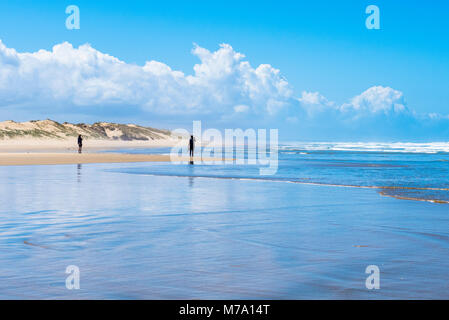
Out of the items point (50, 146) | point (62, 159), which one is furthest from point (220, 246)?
point (50, 146)

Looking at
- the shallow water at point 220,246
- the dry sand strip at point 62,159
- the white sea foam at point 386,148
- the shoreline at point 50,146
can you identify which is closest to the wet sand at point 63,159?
the dry sand strip at point 62,159

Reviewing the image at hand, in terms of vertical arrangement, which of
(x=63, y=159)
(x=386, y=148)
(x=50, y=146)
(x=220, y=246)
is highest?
(x=50, y=146)

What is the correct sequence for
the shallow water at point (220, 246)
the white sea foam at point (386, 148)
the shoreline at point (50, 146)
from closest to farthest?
1. the shallow water at point (220, 246)
2. the shoreline at point (50, 146)
3. the white sea foam at point (386, 148)

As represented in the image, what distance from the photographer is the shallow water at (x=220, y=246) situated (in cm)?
663

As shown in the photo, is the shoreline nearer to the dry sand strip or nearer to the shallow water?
the dry sand strip

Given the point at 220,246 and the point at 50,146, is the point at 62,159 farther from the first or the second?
the point at 50,146

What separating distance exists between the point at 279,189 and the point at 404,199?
16.9 ft

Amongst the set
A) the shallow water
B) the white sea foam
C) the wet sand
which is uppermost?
the white sea foam

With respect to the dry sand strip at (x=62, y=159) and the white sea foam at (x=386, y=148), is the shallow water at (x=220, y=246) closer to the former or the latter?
the dry sand strip at (x=62, y=159)

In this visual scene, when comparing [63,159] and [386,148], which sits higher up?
[386,148]

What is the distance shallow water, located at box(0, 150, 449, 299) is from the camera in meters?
6.63

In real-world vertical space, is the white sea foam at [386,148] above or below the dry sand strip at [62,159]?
above

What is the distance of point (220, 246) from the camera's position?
366 inches

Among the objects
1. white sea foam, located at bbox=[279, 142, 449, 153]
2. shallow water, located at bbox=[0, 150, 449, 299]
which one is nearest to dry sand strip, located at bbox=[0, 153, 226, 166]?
shallow water, located at bbox=[0, 150, 449, 299]
